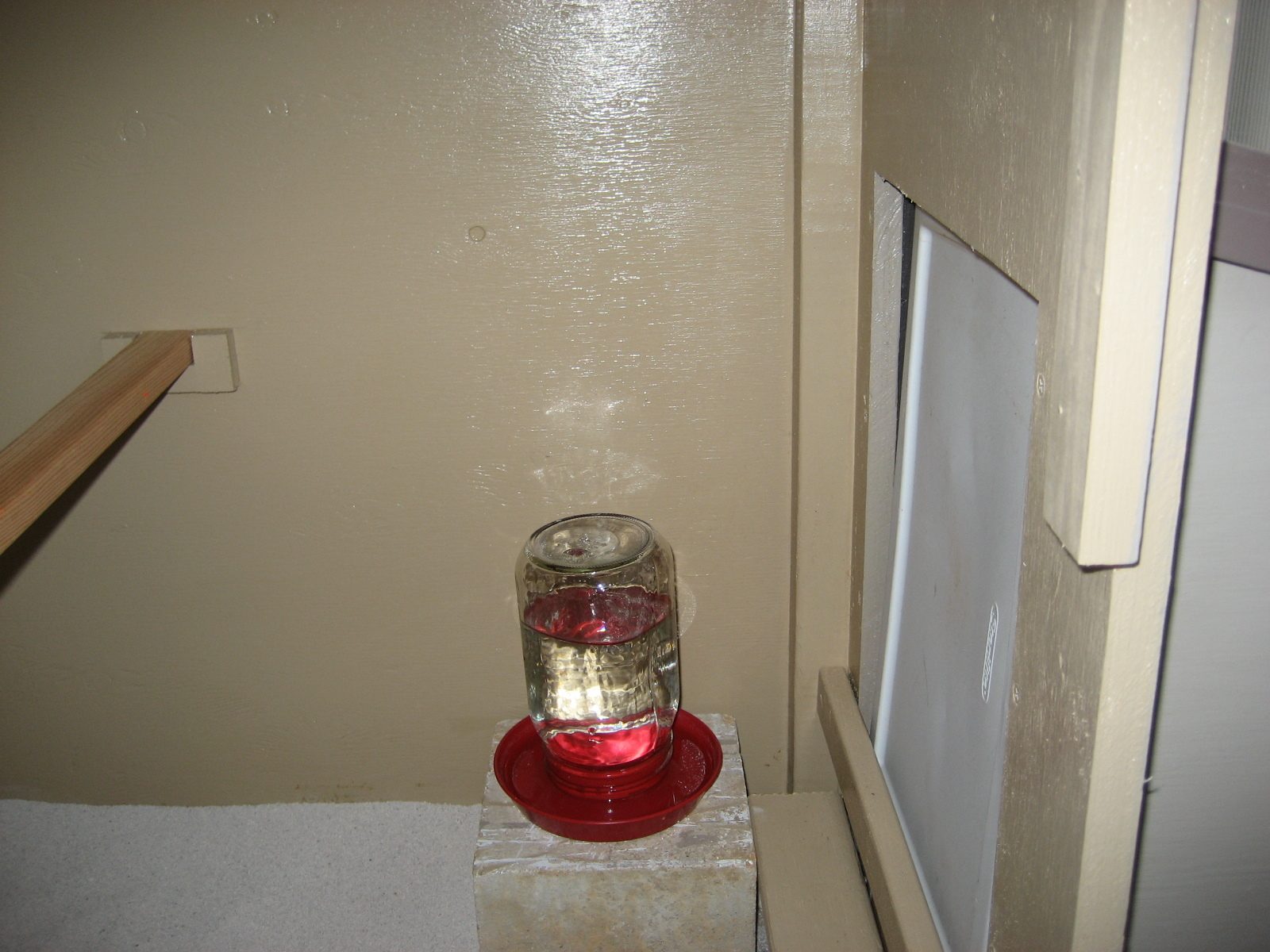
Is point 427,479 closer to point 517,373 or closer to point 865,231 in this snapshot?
point 517,373

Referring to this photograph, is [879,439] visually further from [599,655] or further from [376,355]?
[376,355]

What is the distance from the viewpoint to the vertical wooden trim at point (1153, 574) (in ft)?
1.34

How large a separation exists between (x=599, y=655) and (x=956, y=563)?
37 centimetres

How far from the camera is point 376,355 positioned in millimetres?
1157

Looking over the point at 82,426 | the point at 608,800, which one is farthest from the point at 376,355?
the point at 608,800

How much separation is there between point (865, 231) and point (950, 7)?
0.38m

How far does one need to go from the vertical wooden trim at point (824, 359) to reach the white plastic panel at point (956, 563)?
0.35ft

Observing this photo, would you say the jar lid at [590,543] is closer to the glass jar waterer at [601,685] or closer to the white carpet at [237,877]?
the glass jar waterer at [601,685]

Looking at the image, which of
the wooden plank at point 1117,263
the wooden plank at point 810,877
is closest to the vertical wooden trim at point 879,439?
the wooden plank at point 810,877

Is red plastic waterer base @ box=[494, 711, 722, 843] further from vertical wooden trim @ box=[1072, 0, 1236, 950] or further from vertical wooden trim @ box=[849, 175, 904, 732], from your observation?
vertical wooden trim @ box=[1072, 0, 1236, 950]

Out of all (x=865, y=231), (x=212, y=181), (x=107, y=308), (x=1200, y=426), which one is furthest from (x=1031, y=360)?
(x=107, y=308)

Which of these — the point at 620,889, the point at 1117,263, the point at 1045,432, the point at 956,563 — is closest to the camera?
the point at 1117,263

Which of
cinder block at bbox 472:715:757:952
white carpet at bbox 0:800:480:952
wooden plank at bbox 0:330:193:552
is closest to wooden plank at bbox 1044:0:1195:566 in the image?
cinder block at bbox 472:715:757:952

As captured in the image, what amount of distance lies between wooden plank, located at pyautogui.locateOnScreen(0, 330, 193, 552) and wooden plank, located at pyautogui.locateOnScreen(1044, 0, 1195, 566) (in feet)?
2.60
